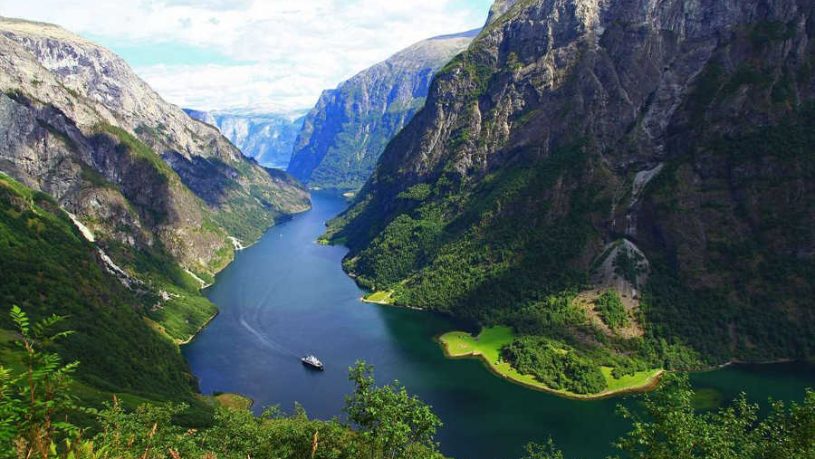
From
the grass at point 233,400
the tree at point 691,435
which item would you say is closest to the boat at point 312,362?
the grass at point 233,400

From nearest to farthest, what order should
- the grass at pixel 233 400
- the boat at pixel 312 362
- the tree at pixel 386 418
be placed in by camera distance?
the tree at pixel 386 418
the grass at pixel 233 400
the boat at pixel 312 362

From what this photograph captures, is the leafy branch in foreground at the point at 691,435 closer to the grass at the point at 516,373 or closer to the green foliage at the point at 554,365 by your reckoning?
the grass at the point at 516,373

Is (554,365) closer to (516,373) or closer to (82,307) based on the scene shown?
(516,373)

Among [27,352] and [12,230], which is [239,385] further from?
[27,352]

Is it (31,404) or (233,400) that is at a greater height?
(31,404)

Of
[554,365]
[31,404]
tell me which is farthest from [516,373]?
[31,404]

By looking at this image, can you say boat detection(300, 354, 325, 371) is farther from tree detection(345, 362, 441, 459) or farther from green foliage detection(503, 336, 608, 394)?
tree detection(345, 362, 441, 459)
